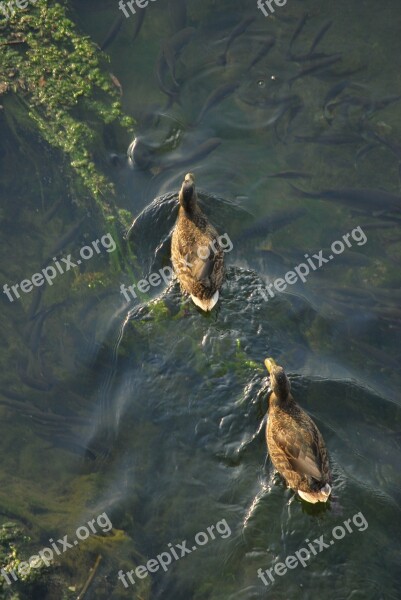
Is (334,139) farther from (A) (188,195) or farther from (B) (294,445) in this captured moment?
(B) (294,445)

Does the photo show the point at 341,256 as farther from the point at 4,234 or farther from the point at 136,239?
the point at 4,234

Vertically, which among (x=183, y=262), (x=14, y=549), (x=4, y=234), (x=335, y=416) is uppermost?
(x=4, y=234)

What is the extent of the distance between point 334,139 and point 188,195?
2007 millimetres

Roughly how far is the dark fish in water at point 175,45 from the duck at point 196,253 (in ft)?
6.83

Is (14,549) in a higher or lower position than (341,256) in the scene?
higher

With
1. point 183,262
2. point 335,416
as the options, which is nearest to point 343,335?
point 335,416

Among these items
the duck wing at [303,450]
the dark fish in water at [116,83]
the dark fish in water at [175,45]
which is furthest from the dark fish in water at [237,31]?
the duck wing at [303,450]

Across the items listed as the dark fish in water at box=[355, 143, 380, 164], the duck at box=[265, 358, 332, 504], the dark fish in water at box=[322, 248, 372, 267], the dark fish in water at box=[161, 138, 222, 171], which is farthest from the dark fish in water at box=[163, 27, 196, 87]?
the duck at box=[265, 358, 332, 504]

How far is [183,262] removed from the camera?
21.3 feet

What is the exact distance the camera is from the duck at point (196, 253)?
6.33 m

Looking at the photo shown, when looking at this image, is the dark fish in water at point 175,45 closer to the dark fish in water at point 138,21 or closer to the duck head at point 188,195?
the dark fish in water at point 138,21

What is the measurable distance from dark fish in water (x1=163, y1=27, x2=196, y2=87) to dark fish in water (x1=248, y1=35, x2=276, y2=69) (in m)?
0.85

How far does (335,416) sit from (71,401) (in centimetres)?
236

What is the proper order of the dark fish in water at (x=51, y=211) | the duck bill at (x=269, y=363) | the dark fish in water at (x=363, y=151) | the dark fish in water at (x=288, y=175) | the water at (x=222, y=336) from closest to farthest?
1. the water at (x=222, y=336)
2. the duck bill at (x=269, y=363)
3. the dark fish in water at (x=51, y=211)
4. the dark fish in water at (x=288, y=175)
5. the dark fish in water at (x=363, y=151)
